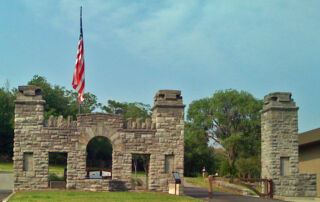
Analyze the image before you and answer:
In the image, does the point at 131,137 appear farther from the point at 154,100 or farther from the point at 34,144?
the point at 34,144

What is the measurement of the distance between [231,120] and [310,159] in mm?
21924

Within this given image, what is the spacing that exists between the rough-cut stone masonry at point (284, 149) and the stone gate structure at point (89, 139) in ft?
14.8

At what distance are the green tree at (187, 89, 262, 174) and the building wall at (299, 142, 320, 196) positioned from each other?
17633 mm

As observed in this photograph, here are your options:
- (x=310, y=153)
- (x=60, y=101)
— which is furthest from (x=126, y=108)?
(x=310, y=153)

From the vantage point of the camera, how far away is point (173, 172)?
2169 centimetres

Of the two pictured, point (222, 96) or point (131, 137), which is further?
point (222, 96)

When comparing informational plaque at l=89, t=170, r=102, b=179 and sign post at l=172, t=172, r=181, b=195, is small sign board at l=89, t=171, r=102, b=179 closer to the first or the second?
informational plaque at l=89, t=170, r=102, b=179

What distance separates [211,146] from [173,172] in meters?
30.6

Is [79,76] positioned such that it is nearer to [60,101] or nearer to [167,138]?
[167,138]

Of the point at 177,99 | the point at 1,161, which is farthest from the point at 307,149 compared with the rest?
the point at 1,161

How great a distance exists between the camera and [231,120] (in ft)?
162

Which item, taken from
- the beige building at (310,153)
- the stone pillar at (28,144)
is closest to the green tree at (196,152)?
Result: the beige building at (310,153)

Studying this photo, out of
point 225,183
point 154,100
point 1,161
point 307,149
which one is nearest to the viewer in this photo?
point 154,100

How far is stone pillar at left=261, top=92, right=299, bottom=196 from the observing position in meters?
22.0
